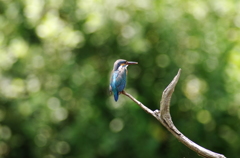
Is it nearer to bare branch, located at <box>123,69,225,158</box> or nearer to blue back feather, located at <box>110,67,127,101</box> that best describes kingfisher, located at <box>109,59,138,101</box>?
blue back feather, located at <box>110,67,127,101</box>

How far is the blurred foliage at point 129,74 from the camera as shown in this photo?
134 inches

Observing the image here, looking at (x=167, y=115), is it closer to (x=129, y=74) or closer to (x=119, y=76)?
(x=119, y=76)

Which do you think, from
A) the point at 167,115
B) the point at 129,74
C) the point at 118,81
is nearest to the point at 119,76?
the point at 118,81

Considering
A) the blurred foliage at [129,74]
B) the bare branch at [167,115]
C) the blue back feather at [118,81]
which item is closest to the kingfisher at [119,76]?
the blue back feather at [118,81]

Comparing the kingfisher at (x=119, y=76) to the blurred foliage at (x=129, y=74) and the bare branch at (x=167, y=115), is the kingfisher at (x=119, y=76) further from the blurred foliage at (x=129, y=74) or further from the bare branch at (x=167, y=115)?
the blurred foliage at (x=129, y=74)

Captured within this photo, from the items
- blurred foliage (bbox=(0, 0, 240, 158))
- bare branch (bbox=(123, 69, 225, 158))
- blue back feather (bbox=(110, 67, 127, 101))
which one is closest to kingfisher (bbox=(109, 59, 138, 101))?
blue back feather (bbox=(110, 67, 127, 101))

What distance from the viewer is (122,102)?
Result: 329cm

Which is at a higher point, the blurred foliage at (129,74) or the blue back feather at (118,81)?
the blue back feather at (118,81)

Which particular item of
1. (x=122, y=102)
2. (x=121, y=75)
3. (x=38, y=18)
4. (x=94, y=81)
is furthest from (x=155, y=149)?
(x=121, y=75)

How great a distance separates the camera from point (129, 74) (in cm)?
343

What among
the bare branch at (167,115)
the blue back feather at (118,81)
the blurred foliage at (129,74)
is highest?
the bare branch at (167,115)

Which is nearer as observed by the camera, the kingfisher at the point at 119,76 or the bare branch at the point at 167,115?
the bare branch at the point at 167,115

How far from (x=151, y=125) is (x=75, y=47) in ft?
2.80

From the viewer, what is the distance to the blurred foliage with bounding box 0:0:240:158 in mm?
3400
